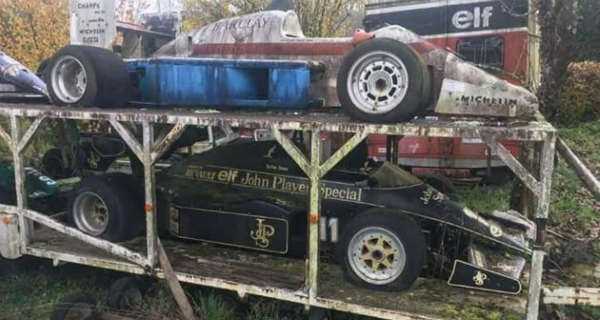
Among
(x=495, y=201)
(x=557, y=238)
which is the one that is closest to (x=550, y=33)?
(x=495, y=201)

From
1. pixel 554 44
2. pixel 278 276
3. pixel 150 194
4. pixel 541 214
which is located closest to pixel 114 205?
pixel 150 194

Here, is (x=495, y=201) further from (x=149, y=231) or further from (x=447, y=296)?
(x=149, y=231)

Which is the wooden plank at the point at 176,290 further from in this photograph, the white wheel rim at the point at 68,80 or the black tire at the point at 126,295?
the white wheel rim at the point at 68,80

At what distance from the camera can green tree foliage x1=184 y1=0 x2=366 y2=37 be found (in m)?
15.9

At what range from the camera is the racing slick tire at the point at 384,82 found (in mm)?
4254

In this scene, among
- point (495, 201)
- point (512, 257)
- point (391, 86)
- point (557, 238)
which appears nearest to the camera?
point (391, 86)

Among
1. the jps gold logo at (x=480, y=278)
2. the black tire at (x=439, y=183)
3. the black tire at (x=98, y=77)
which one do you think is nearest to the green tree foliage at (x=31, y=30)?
the black tire at (x=98, y=77)

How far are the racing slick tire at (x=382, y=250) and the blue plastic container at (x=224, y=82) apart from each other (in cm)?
129

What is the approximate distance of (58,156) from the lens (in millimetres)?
7582

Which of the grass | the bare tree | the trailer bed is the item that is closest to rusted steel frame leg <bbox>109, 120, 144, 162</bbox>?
the trailer bed

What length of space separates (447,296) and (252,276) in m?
1.78

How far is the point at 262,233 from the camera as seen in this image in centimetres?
548

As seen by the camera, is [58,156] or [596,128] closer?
[58,156]

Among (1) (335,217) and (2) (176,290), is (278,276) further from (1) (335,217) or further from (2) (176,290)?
(2) (176,290)
